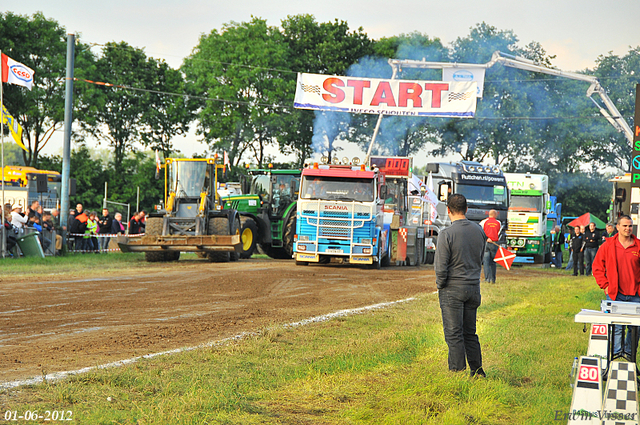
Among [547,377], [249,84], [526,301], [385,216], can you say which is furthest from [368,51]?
[547,377]

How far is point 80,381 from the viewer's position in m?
6.61

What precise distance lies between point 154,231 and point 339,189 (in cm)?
610

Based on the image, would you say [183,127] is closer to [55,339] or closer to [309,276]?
[309,276]

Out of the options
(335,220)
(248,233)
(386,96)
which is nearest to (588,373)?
(335,220)

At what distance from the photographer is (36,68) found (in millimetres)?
47406

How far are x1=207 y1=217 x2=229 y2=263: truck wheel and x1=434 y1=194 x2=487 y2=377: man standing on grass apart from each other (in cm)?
1642

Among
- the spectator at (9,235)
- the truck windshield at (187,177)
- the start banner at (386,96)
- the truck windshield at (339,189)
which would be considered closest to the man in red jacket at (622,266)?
the truck windshield at (339,189)

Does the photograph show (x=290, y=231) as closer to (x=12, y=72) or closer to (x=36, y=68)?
(x=12, y=72)

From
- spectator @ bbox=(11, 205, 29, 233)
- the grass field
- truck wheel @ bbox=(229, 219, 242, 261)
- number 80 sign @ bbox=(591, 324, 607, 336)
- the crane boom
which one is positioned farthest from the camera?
the crane boom

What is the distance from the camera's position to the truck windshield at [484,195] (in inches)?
1118

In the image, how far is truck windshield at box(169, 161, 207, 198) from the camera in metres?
23.8

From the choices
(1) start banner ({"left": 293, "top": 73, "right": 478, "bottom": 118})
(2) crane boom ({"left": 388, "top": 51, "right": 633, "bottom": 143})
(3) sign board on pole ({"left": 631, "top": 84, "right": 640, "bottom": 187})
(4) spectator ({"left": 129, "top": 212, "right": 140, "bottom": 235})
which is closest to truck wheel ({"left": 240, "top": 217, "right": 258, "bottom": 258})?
(4) spectator ({"left": 129, "top": 212, "right": 140, "bottom": 235})

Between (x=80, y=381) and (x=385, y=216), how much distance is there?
1851 centimetres

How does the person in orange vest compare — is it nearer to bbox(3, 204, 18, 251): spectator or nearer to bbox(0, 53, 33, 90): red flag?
bbox(3, 204, 18, 251): spectator
